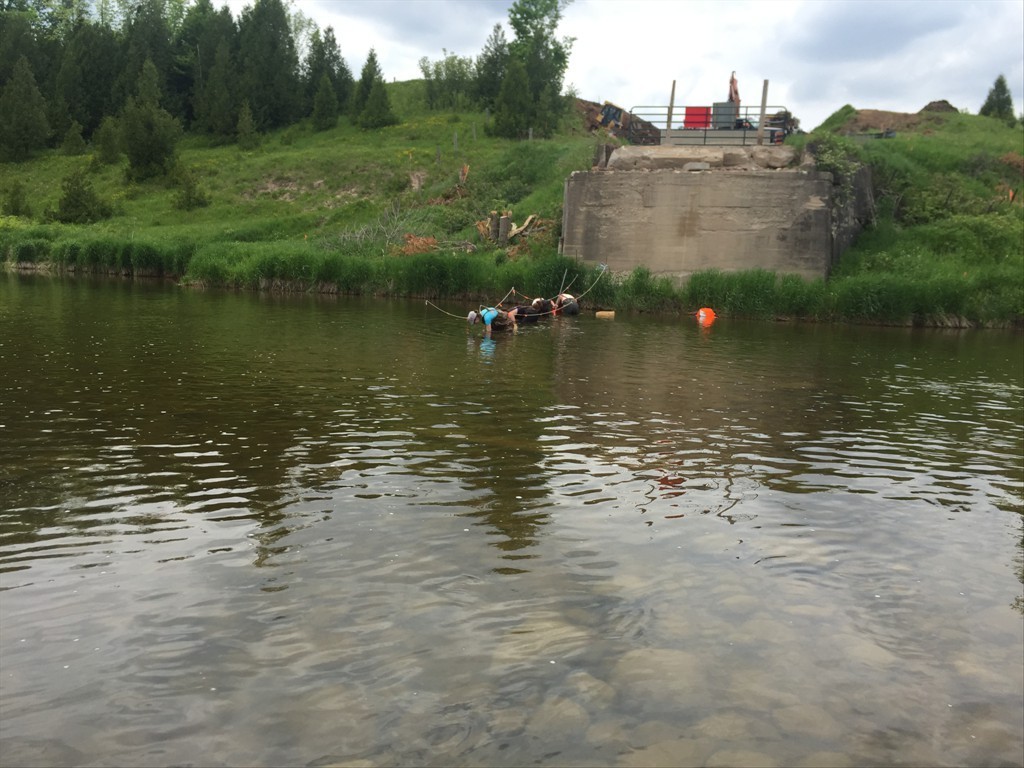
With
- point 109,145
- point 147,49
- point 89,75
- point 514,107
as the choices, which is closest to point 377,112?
point 514,107

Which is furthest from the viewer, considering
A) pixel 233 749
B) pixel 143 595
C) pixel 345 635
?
pixel 143 595

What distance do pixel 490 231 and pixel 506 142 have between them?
24.6 metres

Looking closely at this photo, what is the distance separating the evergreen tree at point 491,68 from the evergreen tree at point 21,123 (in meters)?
36.8

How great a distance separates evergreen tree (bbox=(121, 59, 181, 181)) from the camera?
6525 cm

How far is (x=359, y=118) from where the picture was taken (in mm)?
76438

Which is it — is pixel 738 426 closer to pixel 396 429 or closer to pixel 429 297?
pixel 396 429

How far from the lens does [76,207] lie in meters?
56.4

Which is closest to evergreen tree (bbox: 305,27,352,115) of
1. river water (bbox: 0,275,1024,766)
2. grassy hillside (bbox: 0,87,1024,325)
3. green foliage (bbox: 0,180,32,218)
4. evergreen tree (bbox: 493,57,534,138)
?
grassy hillside (bbox: 0,87,1024,325)

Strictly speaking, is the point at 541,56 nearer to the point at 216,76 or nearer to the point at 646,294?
the point at 216,76

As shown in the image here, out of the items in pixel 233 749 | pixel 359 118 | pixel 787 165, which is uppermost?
pixel 359 118

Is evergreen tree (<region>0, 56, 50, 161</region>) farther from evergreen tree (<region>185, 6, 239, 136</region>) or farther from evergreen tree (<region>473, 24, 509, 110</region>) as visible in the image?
evergreen tree (<region>473, 24, 509, 110</region>)

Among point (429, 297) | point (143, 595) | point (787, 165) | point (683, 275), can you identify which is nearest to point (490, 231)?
point (429, 297)

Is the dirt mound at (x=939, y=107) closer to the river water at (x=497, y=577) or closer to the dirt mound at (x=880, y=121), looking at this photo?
the dirt mound at (x=880, y=121)

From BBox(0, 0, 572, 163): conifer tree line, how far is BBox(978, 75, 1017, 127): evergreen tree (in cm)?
3118
